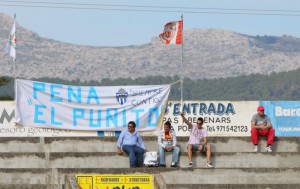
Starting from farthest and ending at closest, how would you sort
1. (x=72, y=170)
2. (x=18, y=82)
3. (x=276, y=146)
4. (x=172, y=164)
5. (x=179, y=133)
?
1. (x=179, y=133)
2. (x=18, y=82)
3. (x=276, y=146)
4. (x=172, y=164)
5. (x=72, y=170)

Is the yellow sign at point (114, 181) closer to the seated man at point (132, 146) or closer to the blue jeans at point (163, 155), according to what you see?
the seated man at point (132, 146)

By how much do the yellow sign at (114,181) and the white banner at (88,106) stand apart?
34.8 feet

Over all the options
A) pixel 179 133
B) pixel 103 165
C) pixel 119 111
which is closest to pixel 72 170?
pixel 103 165

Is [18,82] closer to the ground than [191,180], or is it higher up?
higher up

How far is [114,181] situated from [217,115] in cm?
1968

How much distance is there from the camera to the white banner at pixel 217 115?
1718 inches

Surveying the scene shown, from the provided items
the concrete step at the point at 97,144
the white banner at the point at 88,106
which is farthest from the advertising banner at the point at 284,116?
the concrete step at the point at 97,144

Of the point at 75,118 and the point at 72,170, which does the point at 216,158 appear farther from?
the point at 75,118

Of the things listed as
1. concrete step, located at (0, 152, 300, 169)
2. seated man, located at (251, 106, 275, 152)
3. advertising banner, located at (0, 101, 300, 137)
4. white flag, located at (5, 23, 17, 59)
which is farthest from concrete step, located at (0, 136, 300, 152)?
advertising banner, located at (0, 101, 300, 137)

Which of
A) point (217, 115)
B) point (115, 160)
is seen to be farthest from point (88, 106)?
point (217, 115)

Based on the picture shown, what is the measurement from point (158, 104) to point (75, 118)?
2.56 meters

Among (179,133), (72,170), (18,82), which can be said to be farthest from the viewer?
(179,133)

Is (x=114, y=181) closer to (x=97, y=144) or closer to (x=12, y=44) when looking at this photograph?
(x=97, y=144)

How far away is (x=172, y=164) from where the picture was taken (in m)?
29.2
